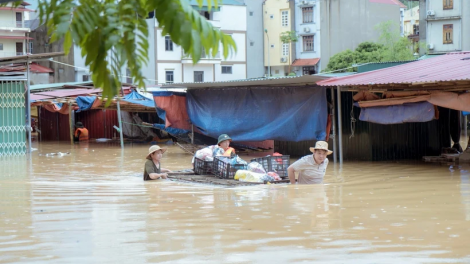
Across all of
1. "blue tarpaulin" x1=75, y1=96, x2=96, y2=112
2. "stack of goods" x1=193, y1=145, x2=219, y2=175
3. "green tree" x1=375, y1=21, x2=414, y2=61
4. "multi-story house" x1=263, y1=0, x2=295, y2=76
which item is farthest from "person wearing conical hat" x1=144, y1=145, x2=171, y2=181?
"multi-story house" x1=263, y1=0, x2=295, y2=76

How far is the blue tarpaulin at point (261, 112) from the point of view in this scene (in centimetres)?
1708

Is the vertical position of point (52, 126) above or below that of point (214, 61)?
below

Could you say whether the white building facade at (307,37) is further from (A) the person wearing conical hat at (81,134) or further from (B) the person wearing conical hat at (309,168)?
(B) the person wearing conical hat at (309,168)

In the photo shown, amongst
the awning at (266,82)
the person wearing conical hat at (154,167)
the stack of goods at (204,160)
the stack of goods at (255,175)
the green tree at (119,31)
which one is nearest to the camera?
the green tree at (119,31)

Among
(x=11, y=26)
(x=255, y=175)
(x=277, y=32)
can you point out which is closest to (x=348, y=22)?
(x=277, y=32)

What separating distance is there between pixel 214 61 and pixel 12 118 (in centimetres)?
3711

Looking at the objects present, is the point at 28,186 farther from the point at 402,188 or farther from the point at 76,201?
the point at 402,188

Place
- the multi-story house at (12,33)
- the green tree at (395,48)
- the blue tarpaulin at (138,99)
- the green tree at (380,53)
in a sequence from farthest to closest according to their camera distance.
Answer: the multi-story house at (12,33) < the green tree at (380,53) < the green tree at (395,48) < the blue tarpaulin at (138,99)

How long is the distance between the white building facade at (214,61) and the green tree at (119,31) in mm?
48082

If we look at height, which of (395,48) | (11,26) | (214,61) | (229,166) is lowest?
(229,166)

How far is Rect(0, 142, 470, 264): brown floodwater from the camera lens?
614 centimetres

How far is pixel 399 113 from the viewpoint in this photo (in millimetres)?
15328

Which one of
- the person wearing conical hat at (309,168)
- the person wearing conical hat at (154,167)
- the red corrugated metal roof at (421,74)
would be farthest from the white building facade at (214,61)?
the person wearing conical hat at (309,168)

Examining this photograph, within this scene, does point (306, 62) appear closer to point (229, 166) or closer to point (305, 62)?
point (305, 62)
